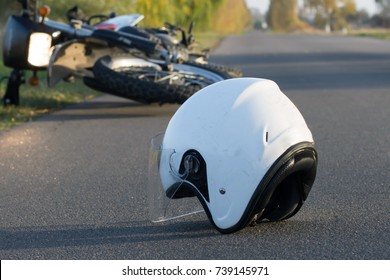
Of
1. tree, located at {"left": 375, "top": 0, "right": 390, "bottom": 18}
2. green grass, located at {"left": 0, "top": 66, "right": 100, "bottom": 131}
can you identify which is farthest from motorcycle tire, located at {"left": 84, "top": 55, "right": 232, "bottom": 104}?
tree, located at {"left": 375, "top": 0, "right": 390, "bottom": 18}

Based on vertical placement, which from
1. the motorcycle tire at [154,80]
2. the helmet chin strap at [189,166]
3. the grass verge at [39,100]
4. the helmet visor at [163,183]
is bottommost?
the grass verge at [39,100]

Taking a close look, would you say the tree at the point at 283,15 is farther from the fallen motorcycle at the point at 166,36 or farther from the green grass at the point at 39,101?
the fallen motorcycle at the point at 166,36

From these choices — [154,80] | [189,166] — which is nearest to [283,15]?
[154,80]

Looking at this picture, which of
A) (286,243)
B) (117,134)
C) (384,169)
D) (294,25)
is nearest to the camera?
(286,243)

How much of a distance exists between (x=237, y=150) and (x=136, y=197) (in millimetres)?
1608

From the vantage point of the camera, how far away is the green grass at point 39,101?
11.3 m

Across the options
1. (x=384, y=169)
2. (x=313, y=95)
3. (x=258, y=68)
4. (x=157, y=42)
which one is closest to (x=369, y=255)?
(x=384, y=169)

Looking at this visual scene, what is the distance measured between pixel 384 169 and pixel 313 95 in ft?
22.1

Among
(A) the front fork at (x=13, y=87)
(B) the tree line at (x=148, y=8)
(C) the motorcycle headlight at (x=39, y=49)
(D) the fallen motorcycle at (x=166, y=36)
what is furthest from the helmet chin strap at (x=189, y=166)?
(B) the tree line at (x=148, y=8)

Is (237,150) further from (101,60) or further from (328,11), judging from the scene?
(328,11)

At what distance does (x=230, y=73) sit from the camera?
11141 mm

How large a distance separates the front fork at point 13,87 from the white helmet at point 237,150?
689cm
